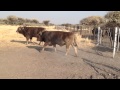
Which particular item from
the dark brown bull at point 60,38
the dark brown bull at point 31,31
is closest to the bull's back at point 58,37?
the dark brown bull at point 60,38

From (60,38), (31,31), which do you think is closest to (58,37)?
(60,38)

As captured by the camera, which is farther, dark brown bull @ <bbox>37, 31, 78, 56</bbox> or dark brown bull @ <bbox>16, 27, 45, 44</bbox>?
dark brown bull @ <bbox>16, 27, 45, 44</bbox>

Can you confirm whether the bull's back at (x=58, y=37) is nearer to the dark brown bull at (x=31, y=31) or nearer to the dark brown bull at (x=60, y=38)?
the dark brown bull at (x=60, y=38)

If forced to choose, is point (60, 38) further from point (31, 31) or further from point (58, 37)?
point (31, 31)

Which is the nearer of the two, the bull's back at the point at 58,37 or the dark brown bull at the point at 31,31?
the bull's back at the point at 58,37

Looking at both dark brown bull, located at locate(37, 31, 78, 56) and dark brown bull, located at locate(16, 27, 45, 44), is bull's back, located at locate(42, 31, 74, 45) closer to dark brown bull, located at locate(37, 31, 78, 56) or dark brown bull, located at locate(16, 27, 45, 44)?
dark brown bull, located at locate(37, 31, 78, 56)

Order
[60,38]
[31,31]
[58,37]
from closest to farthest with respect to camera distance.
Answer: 1. [60,38]
2. [58,37]
3. [31,31]

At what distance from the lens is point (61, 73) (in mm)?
8359

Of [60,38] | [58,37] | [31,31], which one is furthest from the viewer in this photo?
[31,31]

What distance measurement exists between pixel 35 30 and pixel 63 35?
5987mm

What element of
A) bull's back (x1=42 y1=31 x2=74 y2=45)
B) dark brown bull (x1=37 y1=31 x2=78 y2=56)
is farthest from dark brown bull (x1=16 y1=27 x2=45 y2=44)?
bull's back (x1=42 y1=31 x2=74 y2=45)
